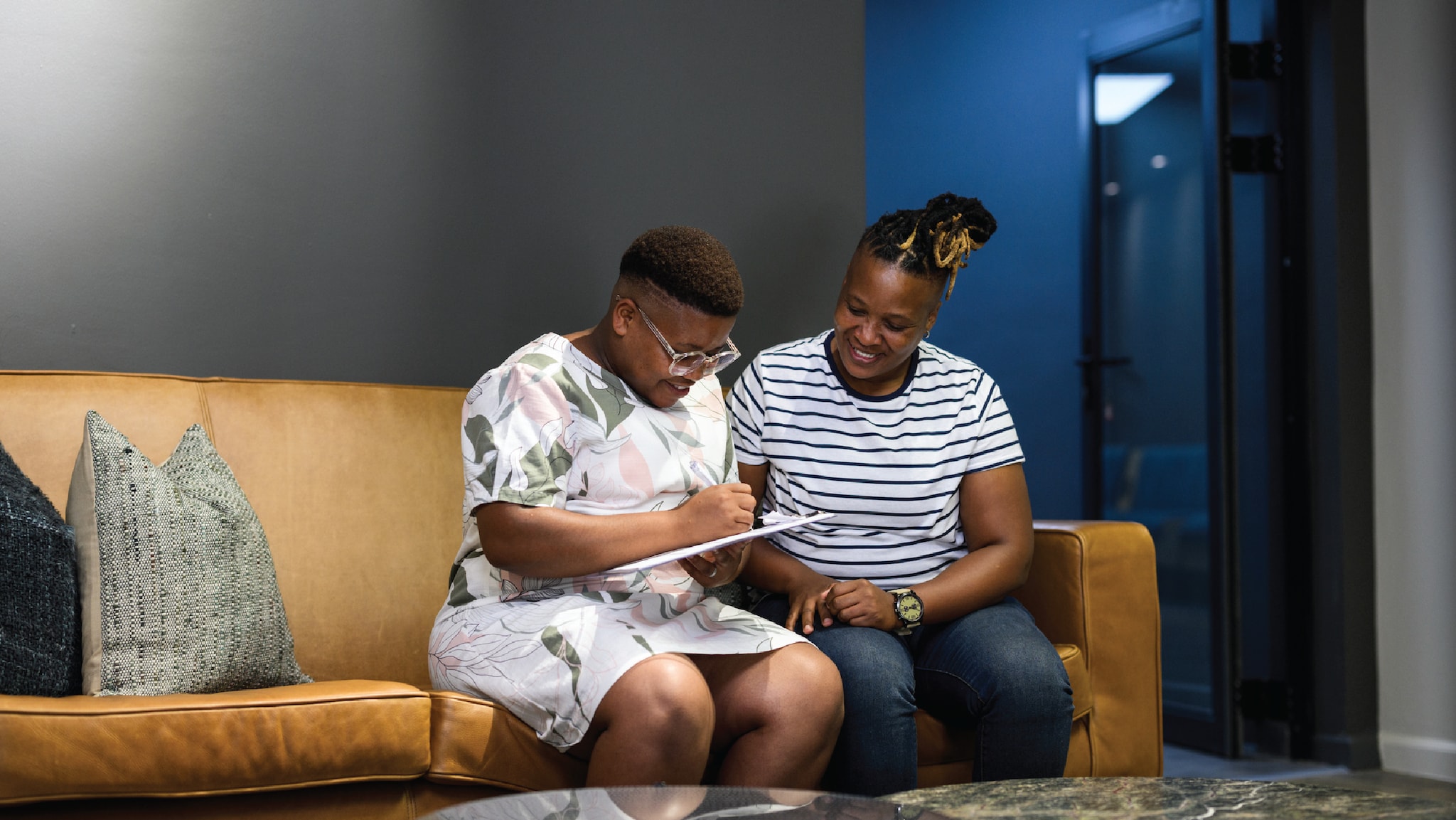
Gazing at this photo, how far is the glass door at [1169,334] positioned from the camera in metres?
3.50

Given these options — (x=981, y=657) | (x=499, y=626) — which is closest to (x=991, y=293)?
(x=981, y=657)

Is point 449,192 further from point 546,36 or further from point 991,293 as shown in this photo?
point 991,293

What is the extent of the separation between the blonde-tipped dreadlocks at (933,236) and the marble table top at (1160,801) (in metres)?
0.95

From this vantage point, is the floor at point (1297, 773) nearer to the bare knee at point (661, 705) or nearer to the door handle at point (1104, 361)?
the door handle at point (1104, 361)

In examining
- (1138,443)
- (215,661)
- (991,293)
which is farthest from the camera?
(991,293)

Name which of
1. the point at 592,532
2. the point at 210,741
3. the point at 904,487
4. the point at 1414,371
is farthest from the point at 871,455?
the point at 1414,371

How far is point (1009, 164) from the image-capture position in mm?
4586

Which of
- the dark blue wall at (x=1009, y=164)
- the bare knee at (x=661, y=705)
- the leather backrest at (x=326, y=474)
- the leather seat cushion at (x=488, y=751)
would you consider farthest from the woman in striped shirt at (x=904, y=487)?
the dark blue wall at (x=1009, y=164)

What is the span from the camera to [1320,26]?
3.42 m

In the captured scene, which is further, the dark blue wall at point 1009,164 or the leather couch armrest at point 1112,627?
the dark blue wall at point 1009,164

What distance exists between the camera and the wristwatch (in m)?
1.91

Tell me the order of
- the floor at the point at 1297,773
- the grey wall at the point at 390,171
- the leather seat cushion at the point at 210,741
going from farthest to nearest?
the floor at the point at 1297,773 < the grey wall at the point at 390,171 < the leather seat cushion at the point at 210,741

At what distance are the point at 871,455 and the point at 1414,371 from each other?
2098 millimetres

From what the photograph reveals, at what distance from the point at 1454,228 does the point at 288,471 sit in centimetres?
304
